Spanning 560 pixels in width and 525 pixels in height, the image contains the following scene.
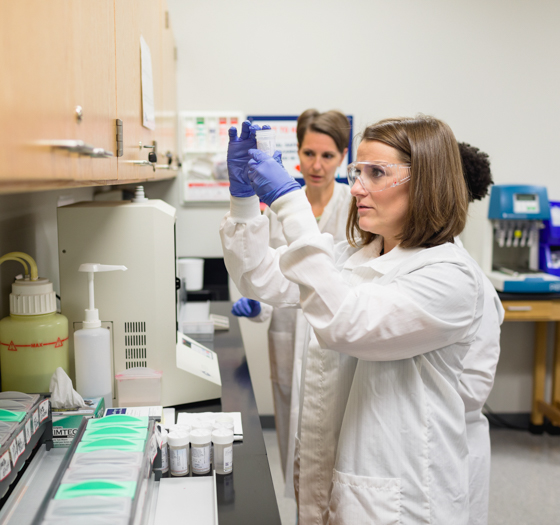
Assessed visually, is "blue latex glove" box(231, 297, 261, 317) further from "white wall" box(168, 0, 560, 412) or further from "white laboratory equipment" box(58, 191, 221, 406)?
"white wall" box(168, 0, 560, 412)

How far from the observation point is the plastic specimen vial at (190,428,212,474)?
3.42 feet

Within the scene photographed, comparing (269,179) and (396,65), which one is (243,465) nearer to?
(269,179)

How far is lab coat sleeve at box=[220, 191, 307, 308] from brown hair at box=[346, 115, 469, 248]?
0.33 meters

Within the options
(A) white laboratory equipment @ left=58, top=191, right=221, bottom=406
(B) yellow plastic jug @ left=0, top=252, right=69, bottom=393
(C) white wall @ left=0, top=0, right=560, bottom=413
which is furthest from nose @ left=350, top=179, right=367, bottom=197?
(C) white wall @ left=0, top=0, right=560, bottom=413

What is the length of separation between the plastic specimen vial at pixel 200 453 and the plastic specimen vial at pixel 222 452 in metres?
0.02

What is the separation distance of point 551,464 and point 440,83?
7.53 ft

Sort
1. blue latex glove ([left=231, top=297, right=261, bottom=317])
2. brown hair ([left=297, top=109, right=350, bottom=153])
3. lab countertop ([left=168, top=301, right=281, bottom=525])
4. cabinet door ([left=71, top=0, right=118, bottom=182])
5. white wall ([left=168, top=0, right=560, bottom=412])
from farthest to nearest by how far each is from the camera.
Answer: white wall ([left=168, top=0, right=560, bottom=412]), brown hair ([left=297, top=109, right=350, bottom=153]), blue latex glove ([left=231, top=297, right=261, bottom=317]), lab countertop ([left=168, top=301, right=281, bottom=525]), cabinet door ([left=71, top=0, right=118, bottom=182])

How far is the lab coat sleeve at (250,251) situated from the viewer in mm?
1288

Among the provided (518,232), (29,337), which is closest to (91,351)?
(29,337)

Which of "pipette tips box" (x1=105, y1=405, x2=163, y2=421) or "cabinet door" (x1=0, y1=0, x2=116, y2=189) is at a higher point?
"cabinet door" (x1=0, y1=0, x2=116, y2=189)

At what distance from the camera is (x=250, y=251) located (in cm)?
130

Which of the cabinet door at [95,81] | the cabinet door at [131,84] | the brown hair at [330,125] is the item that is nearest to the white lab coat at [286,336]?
the brown hair at [330,125]

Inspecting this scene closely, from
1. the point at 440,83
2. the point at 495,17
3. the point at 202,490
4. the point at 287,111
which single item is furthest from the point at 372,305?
the point at 495,17

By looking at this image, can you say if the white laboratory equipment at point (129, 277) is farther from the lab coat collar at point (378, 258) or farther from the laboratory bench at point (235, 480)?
the lab coat collar at point (378, 258)
